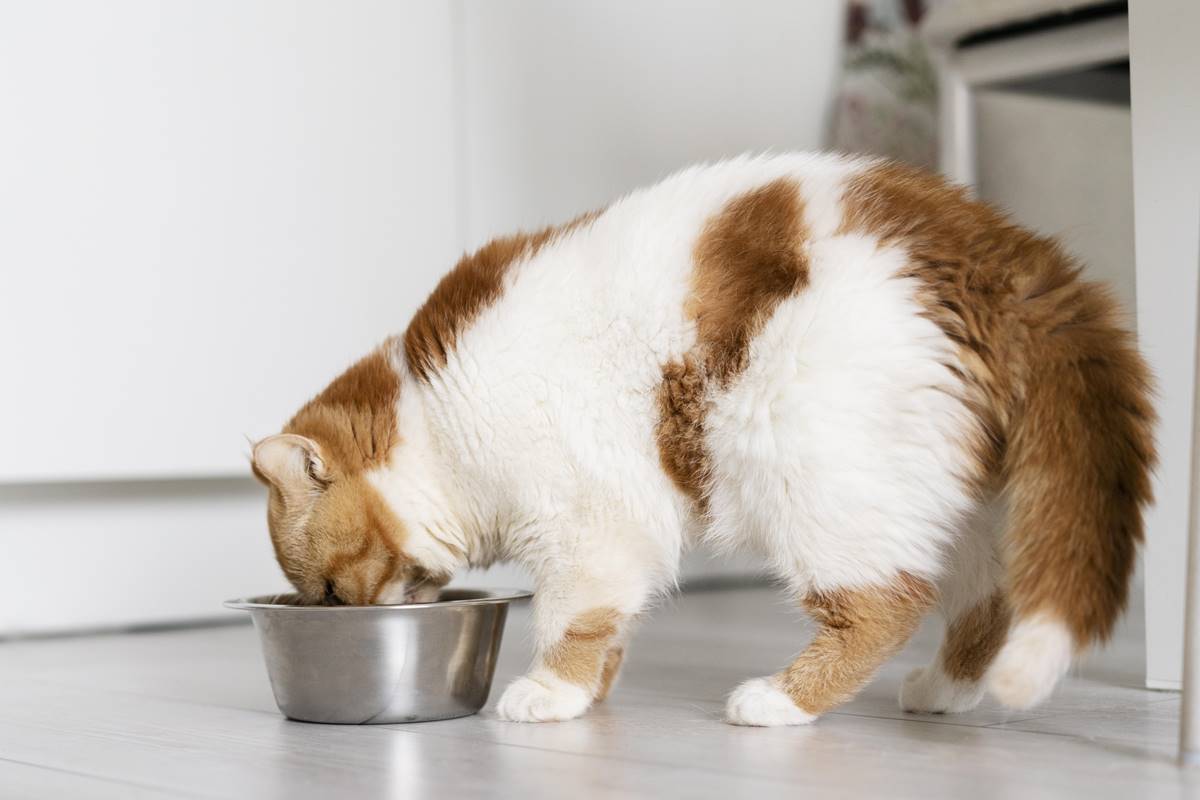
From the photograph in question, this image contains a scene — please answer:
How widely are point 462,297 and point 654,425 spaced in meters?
0.30

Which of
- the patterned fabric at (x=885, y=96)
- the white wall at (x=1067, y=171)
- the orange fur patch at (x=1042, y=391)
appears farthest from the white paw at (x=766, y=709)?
the patterned fabric at (x=885, y=96)

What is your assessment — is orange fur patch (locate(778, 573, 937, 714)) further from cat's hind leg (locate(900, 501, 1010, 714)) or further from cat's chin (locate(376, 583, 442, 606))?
cat's chin (locate(376, 583, 442, 606))

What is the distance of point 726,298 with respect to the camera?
1491 mm

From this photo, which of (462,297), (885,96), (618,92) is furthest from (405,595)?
(885,96)

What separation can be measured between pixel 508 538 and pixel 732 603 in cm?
139

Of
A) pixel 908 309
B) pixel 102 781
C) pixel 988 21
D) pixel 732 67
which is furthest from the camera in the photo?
pixel 732 67

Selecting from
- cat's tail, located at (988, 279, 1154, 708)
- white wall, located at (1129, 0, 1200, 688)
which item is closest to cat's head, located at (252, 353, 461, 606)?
cat's tail, located at (988, 279, 1154, 708)

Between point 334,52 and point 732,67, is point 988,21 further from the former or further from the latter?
point 334,52

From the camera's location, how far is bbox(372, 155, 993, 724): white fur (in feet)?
4.53

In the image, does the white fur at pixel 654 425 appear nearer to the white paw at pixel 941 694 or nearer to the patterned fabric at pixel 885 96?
the white paw at pixel 941 694

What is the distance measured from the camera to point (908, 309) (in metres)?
1.39

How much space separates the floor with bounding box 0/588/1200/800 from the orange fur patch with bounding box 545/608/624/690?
6 centimetres

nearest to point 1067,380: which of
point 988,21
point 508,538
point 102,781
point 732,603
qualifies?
point 508,538

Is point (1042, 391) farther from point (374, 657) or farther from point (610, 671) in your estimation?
point (374, 657)
